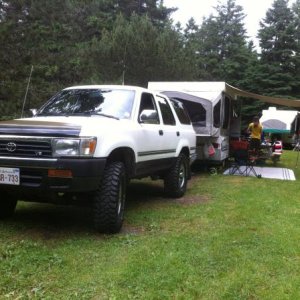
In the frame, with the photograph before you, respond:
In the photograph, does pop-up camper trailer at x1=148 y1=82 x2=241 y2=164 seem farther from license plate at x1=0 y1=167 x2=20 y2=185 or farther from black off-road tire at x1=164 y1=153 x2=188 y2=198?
license plate at x1=0 y1=167 x2=20 y2=185

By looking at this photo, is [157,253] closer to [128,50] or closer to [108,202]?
[108,202]

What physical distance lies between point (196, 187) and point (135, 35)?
1661 centimetres

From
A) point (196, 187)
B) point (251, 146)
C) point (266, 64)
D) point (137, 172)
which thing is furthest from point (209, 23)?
point (137, 172)

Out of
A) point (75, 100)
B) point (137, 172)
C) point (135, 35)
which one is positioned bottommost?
point (137, 172)

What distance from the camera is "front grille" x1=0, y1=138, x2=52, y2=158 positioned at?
4.99 metres

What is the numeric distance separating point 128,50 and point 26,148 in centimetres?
1995

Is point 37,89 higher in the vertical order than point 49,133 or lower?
higher

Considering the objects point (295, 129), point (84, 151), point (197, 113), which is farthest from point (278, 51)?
point (84, 151)

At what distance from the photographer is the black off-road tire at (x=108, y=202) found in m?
5.28

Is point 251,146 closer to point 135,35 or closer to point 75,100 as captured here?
point 75,100

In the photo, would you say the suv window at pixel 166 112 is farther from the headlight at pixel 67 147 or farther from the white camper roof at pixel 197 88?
the white camper roof at pixel 197 88

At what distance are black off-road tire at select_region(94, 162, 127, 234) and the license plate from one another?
88cm

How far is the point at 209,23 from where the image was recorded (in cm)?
5162

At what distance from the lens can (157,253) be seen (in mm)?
4785
